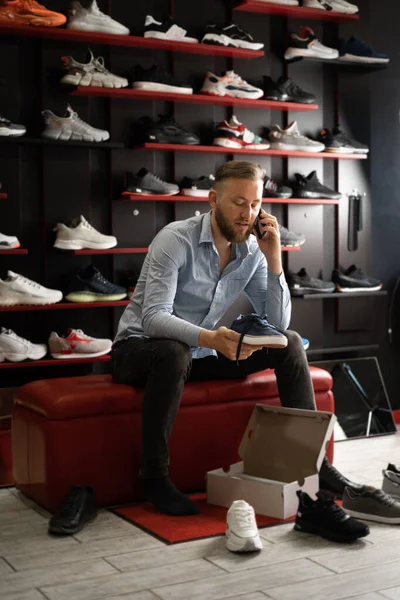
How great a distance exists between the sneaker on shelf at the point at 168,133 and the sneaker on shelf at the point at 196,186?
0.20 meters

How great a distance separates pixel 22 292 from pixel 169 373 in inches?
53.3

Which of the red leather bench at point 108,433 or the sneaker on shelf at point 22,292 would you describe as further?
the sneaker on shelf at point 22,292

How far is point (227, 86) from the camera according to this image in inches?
186

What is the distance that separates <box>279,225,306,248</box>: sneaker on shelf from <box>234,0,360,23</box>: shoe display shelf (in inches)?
48.3

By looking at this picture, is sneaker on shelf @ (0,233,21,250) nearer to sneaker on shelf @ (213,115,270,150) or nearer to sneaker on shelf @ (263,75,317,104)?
sneaker on shelf @ (213,115,270,150)

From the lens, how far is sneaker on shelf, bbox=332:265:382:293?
5117mm

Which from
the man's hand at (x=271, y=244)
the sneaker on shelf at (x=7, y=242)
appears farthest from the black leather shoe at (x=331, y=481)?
the sneaker on shelf at (x=7, y=242)

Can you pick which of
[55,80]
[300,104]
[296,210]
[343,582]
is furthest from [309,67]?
[343,582]

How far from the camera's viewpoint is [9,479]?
3.72 meters

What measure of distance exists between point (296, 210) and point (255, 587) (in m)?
3.02

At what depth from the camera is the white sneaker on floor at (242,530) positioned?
9.00 ft

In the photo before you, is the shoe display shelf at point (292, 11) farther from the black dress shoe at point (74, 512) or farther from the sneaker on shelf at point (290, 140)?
the black dress shoe at point (74, 512)

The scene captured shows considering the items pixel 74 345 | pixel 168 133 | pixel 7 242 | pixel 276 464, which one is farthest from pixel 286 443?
pixel 168 133

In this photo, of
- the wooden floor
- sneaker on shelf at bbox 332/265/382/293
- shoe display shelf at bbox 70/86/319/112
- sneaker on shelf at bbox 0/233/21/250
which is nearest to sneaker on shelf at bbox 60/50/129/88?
shoe display shelf at bbox 70/86/319/112
